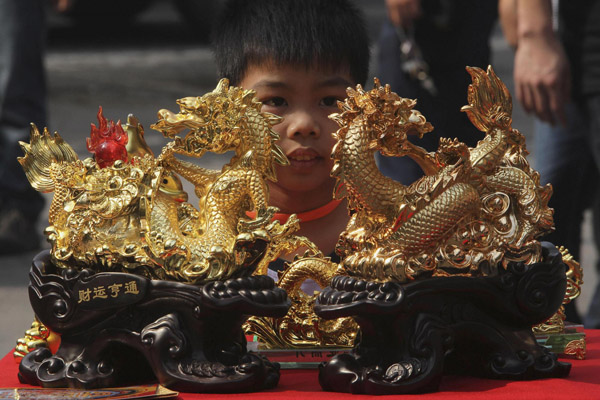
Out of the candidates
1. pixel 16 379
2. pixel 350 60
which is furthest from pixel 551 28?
pixel 16 379

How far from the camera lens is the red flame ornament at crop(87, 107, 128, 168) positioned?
1601mm

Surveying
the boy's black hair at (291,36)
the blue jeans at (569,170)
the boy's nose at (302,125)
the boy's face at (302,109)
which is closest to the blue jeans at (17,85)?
the boy's black hair at (291,36)

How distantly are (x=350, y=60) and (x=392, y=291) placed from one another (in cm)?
86

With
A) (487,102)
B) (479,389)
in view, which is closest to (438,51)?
(487,102)

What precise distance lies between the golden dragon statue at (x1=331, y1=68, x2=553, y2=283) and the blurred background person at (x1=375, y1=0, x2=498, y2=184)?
1718mm

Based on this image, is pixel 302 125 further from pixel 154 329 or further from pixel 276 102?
pixel 154 329

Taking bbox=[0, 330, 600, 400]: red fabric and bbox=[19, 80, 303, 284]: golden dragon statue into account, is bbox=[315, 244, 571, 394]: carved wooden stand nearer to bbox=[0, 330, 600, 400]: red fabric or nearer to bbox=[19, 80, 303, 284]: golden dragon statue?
bbox=[0, 330, 600, 400]: red fabric

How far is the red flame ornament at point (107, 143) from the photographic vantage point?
160 centimetres

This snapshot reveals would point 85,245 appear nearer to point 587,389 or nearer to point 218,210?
point 218,210

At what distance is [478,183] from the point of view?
5.02ft

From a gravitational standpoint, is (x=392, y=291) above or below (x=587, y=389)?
above

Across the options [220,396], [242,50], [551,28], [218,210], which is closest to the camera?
[220,396]

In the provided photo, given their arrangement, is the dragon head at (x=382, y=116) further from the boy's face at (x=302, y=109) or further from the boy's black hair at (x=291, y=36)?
the boy's black hair at (x=291, y=36)

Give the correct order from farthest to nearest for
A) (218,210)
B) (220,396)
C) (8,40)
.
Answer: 1. (8,40)
2. (218,210)
3. (220,396)
